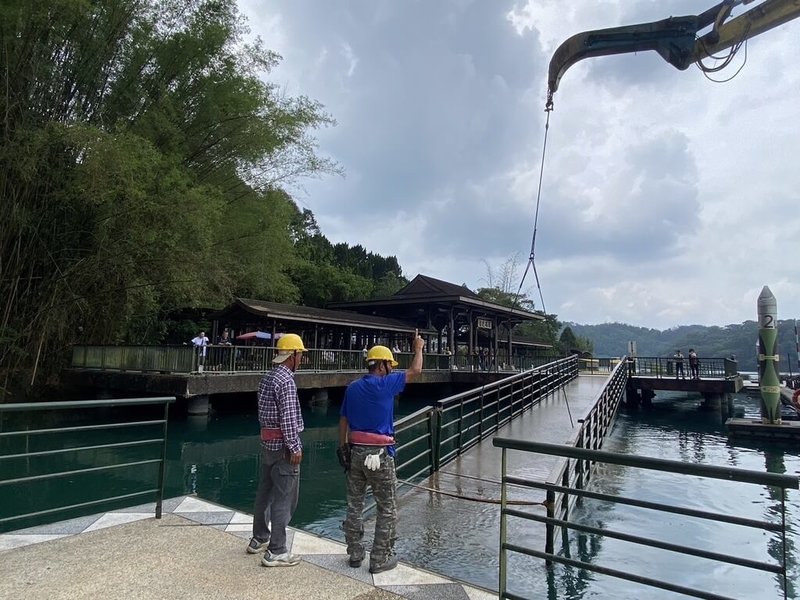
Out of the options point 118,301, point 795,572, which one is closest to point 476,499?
point 795,572

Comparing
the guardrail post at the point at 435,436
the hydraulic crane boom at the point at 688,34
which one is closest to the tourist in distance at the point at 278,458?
the guardrail post at the point at 435,436

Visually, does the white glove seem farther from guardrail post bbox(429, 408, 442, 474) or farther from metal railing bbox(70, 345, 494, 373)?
metal railing bbox(70, 345, 494, 373)

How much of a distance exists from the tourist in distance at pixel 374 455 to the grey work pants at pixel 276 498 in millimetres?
365

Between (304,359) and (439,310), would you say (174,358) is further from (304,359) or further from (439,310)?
(439,310)

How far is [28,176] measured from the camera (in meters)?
10.9

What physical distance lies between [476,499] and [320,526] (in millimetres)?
1929

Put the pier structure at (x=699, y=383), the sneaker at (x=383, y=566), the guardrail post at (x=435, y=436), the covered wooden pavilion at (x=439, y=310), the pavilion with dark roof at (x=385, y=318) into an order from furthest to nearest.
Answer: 1. the covered wooden pavilion at (x=439, y=310)
2. the pier structure at (x=699, y=383)
3. the pavilion with dark roof at (x=385, y=318)
4. the guardrail post at (x=435, y=436)
5. the sneaker at (x=383, y=566)

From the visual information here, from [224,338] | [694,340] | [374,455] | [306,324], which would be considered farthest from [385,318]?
[694,340]

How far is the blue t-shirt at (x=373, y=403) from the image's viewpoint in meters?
3.10

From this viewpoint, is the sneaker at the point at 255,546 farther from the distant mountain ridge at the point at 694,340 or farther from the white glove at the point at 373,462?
the distant mountain ridge at the point at 694,340

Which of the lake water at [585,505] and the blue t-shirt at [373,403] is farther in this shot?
the lake water at [585,505]

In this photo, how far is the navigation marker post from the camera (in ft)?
40.2

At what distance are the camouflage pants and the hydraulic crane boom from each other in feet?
22.4

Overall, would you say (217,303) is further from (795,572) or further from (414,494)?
(795,572)
